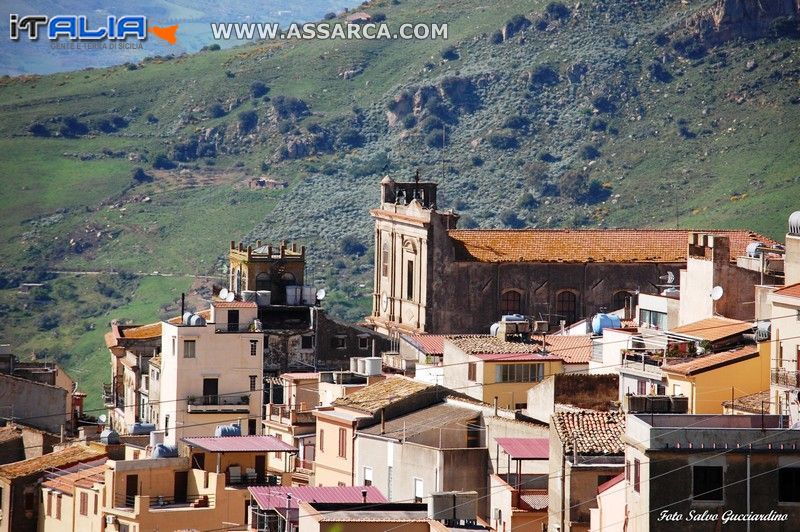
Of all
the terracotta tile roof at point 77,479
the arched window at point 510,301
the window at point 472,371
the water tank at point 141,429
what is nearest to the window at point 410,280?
the arched window at point 510,301

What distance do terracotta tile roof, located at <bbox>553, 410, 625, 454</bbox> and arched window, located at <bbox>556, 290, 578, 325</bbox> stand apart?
6323 cm

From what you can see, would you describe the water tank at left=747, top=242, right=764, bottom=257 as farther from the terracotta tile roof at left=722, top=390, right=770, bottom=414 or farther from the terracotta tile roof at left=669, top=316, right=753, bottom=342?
the terracotta tile roof at left=722, top=390, right=770, bottom=414

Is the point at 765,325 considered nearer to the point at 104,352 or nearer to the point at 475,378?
the point at 475,378

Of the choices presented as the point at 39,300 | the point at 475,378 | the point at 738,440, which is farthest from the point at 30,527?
the point at 39,300

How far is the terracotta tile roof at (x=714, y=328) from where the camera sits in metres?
64.0

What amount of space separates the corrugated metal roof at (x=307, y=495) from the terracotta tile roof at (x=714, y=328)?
1091 cm

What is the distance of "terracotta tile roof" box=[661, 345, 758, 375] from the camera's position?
5919 cm

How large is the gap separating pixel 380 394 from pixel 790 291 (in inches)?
466

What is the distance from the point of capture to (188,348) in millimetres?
82000

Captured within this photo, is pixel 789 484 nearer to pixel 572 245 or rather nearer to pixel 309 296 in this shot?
pixel 309 296

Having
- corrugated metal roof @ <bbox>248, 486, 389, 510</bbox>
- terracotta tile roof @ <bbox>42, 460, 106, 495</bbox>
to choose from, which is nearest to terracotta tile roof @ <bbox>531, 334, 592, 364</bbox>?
terracotta tile roof @ <bbox>42, 460, 106, 495</bbox>

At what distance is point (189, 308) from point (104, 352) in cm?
980

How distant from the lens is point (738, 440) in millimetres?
43750

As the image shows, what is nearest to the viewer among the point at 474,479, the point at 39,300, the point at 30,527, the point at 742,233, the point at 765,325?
the point at 474,479
